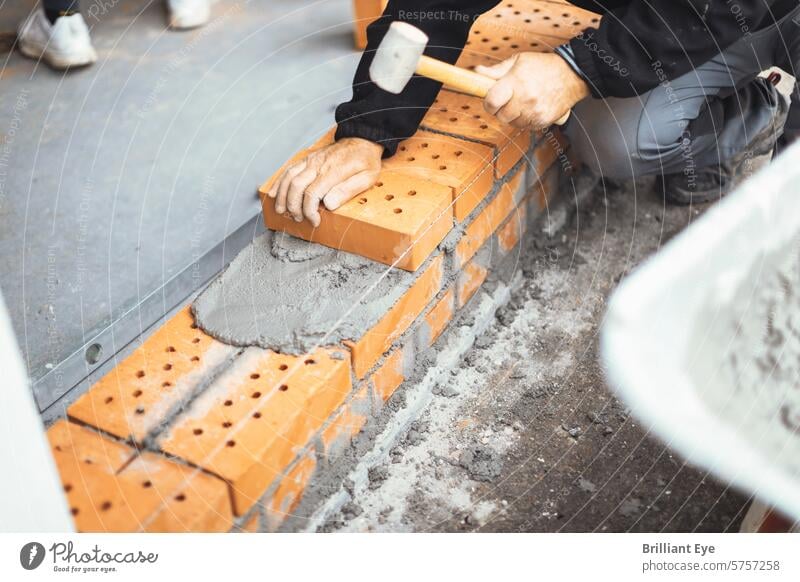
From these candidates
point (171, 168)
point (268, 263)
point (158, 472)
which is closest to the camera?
point (158, 472)

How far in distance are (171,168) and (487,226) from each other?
769 millimetres

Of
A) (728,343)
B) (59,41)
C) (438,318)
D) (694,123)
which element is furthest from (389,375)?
(59,41)

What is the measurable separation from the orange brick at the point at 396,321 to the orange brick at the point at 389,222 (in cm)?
4

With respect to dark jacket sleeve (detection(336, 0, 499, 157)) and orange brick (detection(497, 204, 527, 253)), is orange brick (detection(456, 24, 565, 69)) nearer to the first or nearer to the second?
dark jacket sleeve (detection(336, 0, 499, 157))

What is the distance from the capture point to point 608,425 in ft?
4.08

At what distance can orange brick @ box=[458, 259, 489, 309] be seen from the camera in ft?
4.47

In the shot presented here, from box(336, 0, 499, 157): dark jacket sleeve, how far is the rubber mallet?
0.50 feet

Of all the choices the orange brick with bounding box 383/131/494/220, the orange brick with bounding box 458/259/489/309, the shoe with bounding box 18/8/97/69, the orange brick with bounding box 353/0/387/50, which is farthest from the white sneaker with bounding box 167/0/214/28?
the orange brick with bounding box 458/259/489/309

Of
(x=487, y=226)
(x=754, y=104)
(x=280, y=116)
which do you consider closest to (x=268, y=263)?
(x=487, y=226)

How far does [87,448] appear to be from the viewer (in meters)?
0.99

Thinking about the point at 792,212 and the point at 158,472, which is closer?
the point at 158,472

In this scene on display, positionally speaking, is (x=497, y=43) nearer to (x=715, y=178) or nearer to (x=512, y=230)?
(x=512, y=230)

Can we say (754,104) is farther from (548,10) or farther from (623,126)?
(548,10)

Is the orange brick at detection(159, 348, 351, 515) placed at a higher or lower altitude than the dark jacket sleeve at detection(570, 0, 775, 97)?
lower
